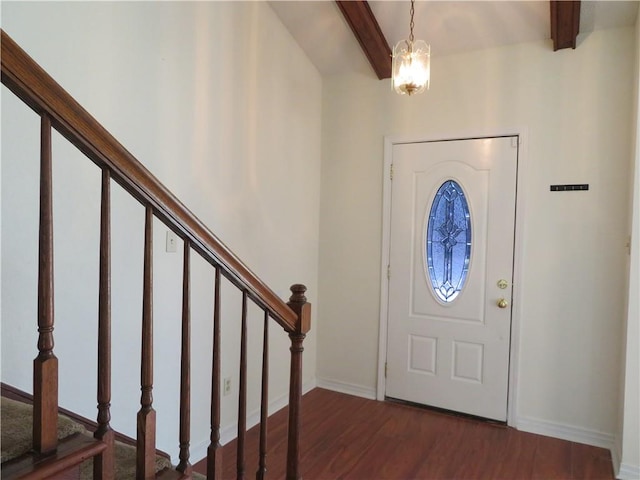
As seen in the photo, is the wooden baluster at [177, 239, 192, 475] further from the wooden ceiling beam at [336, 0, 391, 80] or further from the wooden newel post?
the wooden ceiling beam at [336, 0, 391, 80]

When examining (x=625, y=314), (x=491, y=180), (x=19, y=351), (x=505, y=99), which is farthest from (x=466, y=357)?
(x=19, y=351)

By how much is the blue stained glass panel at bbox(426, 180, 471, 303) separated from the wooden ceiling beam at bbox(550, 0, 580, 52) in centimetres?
114

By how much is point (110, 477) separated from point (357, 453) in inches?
77.6

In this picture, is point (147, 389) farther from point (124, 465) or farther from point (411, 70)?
point (411, 70)

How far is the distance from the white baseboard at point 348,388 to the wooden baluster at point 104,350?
278 centimetres

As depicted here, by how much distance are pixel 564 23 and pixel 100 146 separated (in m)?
2.88

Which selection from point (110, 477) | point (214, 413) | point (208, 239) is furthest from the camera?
point (214, 413)

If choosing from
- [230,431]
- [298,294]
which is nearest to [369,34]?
[298,294]

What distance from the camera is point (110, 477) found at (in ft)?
3.11

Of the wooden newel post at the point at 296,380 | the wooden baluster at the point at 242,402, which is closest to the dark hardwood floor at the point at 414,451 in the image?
the wooden newel post at the point at 296,380

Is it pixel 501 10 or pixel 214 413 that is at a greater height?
pixel 501 10

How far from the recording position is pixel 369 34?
9.64 ft

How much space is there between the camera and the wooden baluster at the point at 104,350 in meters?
0.93

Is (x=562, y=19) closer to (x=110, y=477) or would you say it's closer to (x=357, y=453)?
(x=357, y=453)
